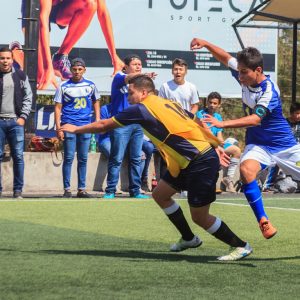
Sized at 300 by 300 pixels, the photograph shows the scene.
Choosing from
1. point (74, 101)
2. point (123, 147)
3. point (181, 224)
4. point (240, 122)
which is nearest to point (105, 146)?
point (74, 101)

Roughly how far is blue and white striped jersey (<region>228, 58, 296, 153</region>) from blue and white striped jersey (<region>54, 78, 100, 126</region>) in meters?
6.83

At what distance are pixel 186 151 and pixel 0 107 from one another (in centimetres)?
708

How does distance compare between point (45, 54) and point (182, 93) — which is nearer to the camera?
point (182, 93)

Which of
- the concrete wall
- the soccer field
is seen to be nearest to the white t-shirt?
Answer: the concrete wall

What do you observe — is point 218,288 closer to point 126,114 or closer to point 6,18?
point 126,114

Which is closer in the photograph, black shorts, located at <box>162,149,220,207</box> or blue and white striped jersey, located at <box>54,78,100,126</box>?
black shorts, located at <box>162,149,220,207</box>

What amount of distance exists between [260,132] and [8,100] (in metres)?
6.57

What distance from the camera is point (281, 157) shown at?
28.8 ft

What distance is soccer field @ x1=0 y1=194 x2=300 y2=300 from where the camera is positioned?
20.2 feet

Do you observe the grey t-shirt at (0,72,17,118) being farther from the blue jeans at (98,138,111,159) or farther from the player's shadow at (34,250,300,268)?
the player's shadow at (34,250,300,268)

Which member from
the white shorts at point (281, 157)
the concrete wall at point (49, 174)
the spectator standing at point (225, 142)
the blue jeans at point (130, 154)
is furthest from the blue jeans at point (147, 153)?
the white shorts at point (281, 157)

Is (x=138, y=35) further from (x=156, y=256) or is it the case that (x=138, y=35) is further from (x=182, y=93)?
(x=156, y=256)

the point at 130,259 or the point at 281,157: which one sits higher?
the point at 281,157

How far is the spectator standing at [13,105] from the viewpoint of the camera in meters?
14.5
